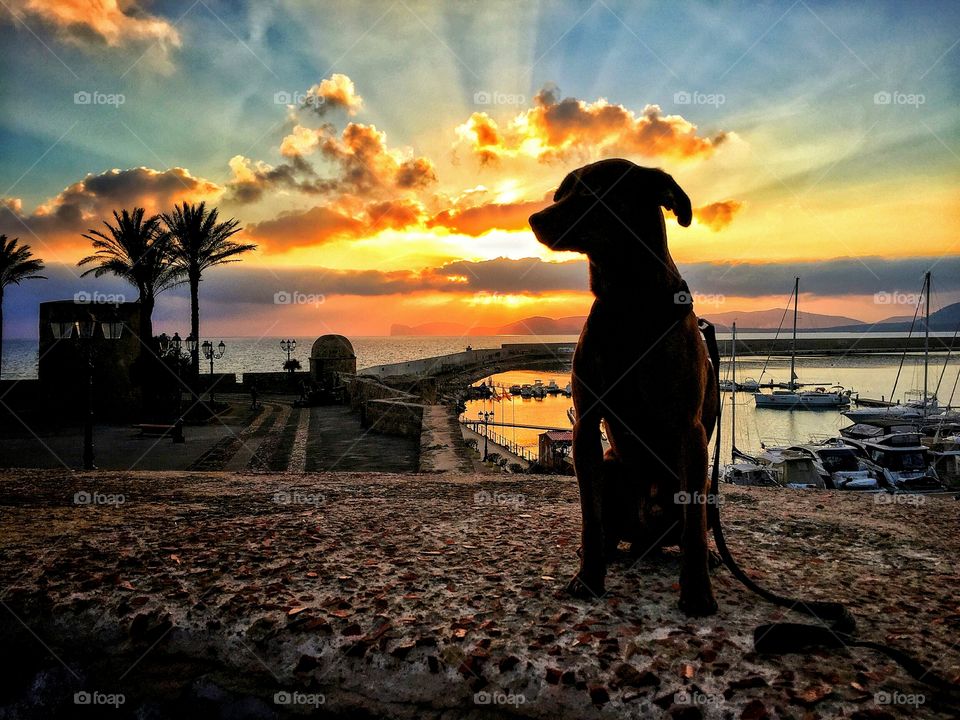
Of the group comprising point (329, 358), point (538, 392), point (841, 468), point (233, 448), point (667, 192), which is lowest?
point (841, 468)

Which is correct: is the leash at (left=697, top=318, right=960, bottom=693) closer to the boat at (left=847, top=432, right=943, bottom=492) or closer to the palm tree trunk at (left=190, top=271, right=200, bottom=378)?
the boat at (left=847, top=432, right=943, bottom=492)

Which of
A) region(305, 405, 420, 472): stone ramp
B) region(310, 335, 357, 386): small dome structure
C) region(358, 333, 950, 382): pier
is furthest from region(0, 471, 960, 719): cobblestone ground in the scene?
region(310, 335, 357, 386): small dome structure

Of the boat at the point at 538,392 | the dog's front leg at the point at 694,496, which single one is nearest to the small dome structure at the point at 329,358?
the boat at the point at 538,392

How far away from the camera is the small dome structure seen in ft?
139

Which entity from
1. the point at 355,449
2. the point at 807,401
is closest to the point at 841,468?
the point at 355,449

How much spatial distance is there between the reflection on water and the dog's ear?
1.08 m

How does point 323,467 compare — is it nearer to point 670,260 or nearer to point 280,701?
point 280,701

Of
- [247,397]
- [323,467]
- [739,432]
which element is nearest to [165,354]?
[247,397]

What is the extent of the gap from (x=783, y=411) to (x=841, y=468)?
1617 inches

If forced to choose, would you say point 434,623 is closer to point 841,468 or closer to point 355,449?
point 355,449

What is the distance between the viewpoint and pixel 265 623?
10.2 feet

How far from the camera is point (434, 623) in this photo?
3094 mm

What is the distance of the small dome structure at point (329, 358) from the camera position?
42250 mm

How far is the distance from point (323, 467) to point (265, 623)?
11.9m
